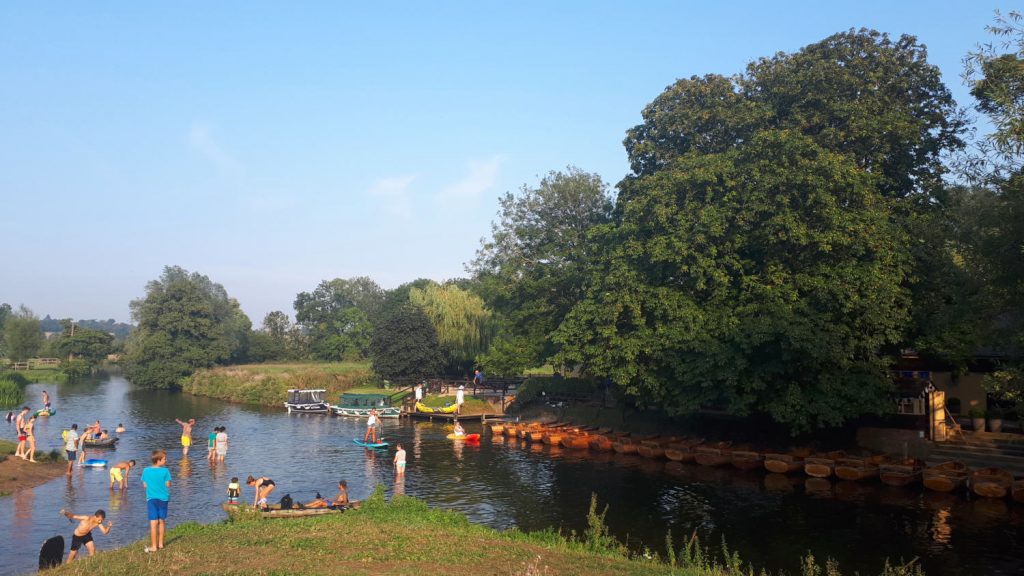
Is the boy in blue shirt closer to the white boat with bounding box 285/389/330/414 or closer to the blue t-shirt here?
the blue t-shirt

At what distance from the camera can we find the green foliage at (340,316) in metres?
99.9

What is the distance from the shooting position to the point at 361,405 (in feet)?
Answer: 185

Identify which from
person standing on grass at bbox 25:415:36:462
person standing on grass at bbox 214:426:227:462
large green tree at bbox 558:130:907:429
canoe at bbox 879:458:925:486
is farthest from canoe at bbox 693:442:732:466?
person standing on grass at bbox 25:415:36:462

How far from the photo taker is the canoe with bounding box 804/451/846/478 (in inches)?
1204

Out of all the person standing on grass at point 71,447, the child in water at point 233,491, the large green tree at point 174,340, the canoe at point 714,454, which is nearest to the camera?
the child in water at point 233,491

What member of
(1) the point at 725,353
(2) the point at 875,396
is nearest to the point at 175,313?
(1) the point at 725,353

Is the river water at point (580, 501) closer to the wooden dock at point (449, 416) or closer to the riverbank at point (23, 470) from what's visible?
the riverbank at point (23, 470)

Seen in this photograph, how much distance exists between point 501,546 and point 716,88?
32.7 m

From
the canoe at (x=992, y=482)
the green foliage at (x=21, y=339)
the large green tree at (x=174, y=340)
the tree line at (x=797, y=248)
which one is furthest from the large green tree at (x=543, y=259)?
the green foliage at (x=21, y=339)

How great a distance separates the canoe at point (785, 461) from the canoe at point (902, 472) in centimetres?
349

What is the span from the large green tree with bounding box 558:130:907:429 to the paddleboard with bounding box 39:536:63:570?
25492mm

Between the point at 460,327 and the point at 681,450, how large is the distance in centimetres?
3347

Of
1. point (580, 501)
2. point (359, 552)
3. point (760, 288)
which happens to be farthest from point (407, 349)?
point (359, 552)

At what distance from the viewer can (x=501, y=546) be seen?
1590 centimetres
